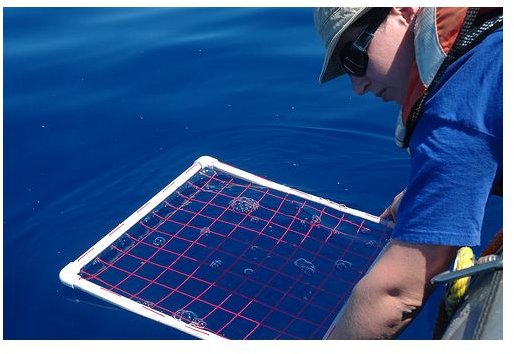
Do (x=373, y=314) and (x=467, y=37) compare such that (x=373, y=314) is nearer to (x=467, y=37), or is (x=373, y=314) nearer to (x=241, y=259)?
(x=467, y=37)

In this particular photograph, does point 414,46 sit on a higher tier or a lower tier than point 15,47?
higher

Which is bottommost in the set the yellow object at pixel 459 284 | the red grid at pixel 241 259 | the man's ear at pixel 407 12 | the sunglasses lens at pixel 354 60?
the red grid at pixel 241 259

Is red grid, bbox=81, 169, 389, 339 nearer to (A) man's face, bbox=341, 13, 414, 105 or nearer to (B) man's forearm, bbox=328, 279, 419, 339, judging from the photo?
(B) man's forearm, bbox=328, 279, 419, 339

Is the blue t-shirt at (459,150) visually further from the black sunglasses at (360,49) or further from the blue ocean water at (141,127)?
the blue ocean water at (141,127)

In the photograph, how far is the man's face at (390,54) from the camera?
1.94 metres

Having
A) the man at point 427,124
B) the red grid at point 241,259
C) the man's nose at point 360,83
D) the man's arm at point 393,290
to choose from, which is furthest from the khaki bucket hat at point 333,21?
the red grid at point 241,259

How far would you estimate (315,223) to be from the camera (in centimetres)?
361

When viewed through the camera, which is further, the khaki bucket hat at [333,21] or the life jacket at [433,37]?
the khaki bucket hat at [333,21]

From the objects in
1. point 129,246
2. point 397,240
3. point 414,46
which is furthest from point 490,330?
point 129,246

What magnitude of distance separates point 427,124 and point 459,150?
13 centimetres

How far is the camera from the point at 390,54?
1967 mm

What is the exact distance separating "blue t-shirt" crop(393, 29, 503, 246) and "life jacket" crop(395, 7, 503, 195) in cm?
5
